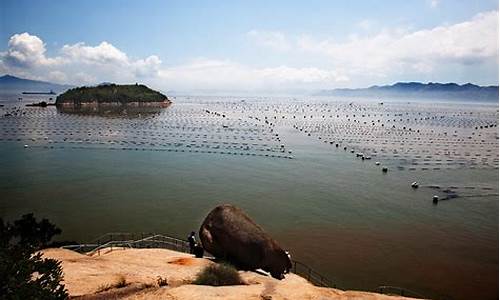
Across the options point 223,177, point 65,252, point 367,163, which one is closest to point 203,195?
point 223,177

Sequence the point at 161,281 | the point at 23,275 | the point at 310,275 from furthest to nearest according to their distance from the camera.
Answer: the point at 310,275, the point at 161,281, the point at 23,275

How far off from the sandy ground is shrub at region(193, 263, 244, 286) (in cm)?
44

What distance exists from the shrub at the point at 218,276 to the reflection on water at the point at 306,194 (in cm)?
1032

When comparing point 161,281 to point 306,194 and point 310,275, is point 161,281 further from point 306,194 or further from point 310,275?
point 306,194

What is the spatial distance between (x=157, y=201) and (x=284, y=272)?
2335 cm

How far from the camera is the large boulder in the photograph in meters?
21.1

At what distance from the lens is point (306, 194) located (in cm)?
4616

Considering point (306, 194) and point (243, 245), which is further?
point (306, 194)

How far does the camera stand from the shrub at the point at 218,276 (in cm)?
1798

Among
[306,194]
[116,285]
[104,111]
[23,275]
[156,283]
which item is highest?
[104,111]

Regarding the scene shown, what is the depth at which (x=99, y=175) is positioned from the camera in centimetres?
5216

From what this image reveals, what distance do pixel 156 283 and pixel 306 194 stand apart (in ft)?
102

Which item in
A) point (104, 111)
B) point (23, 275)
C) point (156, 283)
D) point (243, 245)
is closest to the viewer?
point (23, 275)

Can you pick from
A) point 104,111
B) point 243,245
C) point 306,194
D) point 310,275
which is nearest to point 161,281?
point 243,245
